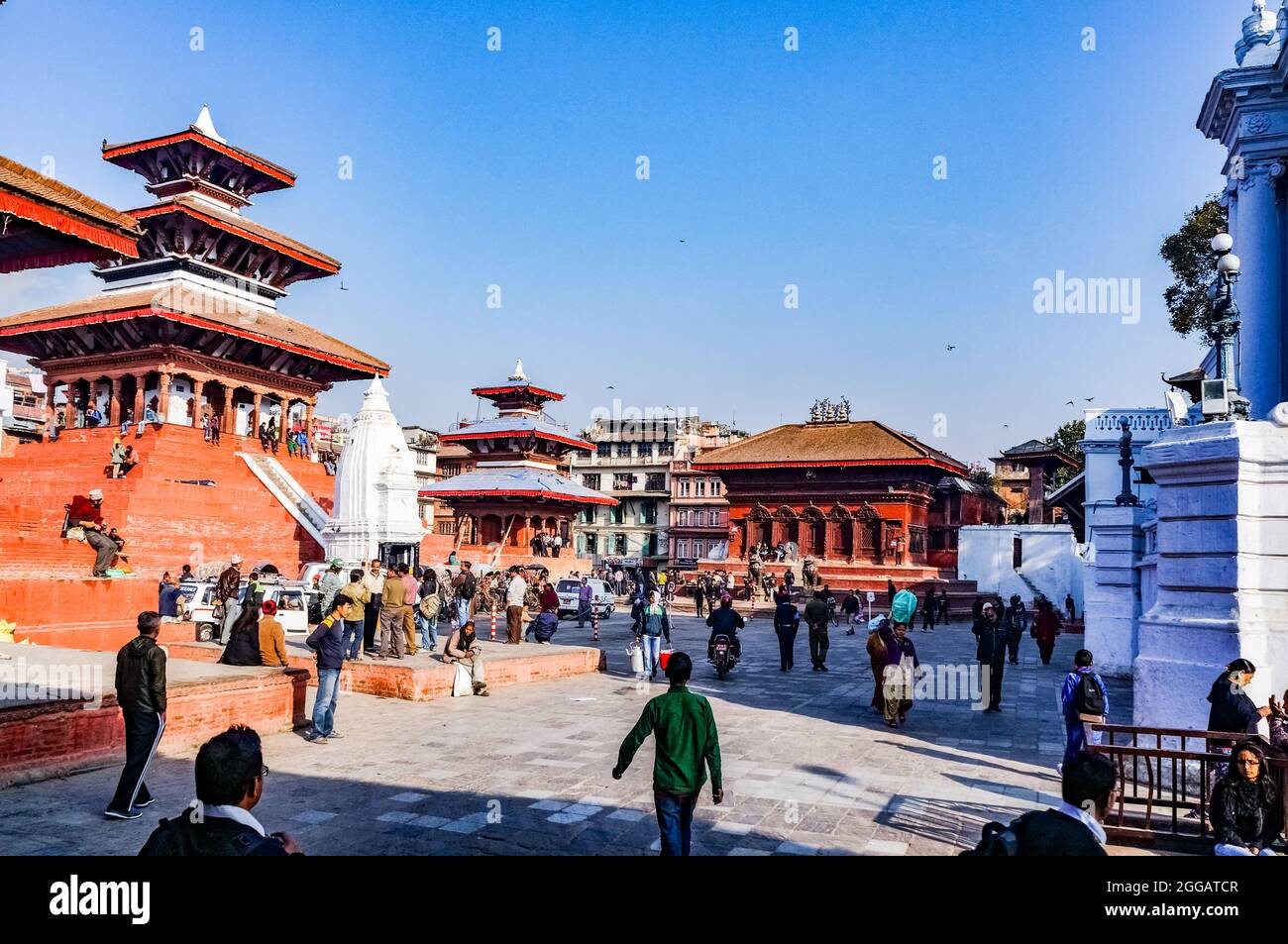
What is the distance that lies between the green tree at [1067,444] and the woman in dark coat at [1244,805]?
5239 cm

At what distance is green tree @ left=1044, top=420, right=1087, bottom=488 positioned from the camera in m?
54.4

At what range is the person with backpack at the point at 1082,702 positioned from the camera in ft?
25.8

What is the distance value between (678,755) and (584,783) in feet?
10.3

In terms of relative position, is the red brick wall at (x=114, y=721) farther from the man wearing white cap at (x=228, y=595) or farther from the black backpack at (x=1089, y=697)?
the black backpack at (x=1089, y=697)

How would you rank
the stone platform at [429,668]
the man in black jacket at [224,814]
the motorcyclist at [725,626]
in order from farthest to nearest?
1. the motorcyclist at [725,626]
2. the stone platform at [429,668]
3. the man in black jacket at [224,814]

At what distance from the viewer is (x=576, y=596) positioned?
28.3 meters

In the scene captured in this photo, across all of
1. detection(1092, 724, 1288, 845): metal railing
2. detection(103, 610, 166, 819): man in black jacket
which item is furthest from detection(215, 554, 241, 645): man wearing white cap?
detection(1092, 724, 1288, 845): metal railing

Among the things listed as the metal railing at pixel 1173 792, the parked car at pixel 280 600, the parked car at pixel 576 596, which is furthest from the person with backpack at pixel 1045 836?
the parked car at pixel 576 596

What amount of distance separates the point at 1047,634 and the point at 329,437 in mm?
63376

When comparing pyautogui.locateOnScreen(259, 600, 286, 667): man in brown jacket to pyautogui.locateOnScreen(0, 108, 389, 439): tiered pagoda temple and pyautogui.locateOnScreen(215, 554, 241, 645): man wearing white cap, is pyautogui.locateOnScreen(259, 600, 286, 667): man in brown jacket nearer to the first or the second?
pyautogui.locateOnScreen(215, 554, 241, 645): man wearing white cap

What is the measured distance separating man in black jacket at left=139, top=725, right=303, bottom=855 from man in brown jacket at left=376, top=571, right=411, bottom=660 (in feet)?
32.0

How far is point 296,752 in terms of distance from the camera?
8.98m

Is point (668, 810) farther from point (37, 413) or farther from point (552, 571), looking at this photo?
point (37, 413)
